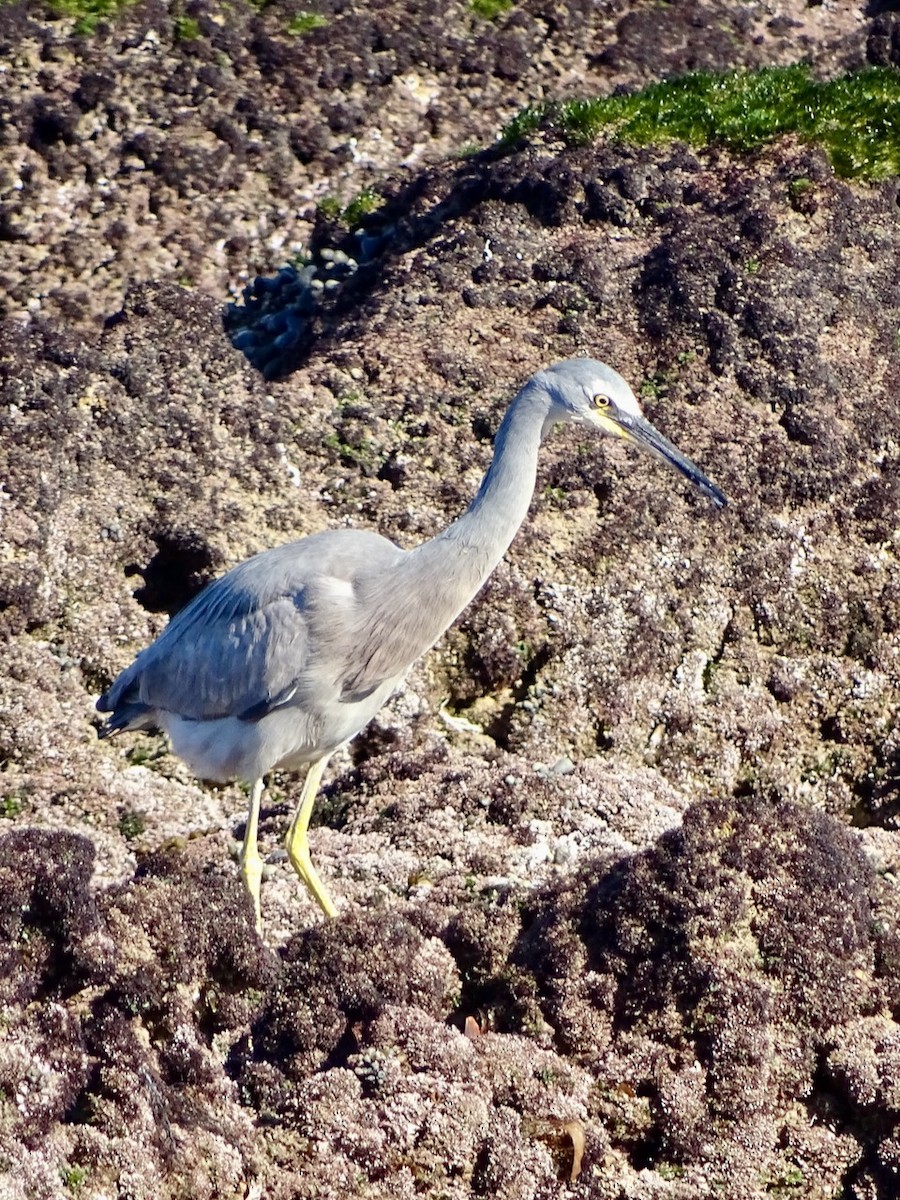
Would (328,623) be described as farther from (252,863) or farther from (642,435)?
(642,435)

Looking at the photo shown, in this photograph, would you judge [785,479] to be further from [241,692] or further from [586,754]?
[241,692]

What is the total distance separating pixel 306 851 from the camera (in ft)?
17.3

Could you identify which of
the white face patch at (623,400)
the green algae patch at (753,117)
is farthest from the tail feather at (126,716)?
the green algae patch at (753,117)

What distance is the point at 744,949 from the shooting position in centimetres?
430

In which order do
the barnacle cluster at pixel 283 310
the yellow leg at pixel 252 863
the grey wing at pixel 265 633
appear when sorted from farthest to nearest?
1. the barnacle cluster at pixel 283 310
2. the grey wing at pixel 265 633
3. the yellow leg at pixel 252 863

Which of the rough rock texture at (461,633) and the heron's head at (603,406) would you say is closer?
the rough rock texture at (461,633)

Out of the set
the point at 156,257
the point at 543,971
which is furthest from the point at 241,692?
the point at 156,257

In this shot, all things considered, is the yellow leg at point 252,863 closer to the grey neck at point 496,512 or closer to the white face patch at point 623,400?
the grey neck at point 496,512

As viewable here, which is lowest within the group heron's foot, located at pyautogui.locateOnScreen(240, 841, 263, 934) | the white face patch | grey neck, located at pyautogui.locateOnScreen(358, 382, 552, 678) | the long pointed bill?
heron's foot, located at pyautogui.locateOnScreen(240, 841, 263, 934)

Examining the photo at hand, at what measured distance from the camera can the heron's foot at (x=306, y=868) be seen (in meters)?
4.96

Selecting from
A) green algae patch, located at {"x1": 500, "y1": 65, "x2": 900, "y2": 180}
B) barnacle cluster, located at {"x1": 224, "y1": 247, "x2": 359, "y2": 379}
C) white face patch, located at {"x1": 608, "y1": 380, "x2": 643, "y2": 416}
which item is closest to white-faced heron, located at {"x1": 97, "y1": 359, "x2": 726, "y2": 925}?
white face patch, located at {"x1": 608, "y1": 380, "x2": 643, "y2": 416}

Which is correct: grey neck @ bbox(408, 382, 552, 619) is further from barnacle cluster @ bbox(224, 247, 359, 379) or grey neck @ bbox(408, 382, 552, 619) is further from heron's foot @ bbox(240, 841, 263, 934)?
barnacle cluster @ bbox(224, 247, 359, 379)

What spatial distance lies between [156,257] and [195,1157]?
8.21 metres

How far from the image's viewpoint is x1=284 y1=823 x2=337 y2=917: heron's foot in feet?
16.3
